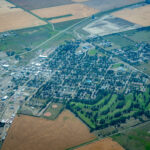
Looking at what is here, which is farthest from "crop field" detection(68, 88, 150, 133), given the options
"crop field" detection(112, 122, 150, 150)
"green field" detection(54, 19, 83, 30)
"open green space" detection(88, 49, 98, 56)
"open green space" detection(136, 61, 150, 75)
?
"green field" detection(54, 19, 83, 30)

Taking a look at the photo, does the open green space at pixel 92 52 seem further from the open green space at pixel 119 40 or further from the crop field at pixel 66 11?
the crop field at pixel 66 11

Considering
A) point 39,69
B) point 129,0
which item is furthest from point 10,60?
point 129,0

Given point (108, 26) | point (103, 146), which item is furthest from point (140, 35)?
point (103, 146)

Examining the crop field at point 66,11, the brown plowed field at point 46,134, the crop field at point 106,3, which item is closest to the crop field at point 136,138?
Answer: the brown plowed field at point 46,134

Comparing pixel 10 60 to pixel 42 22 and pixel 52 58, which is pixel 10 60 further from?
pixel 42 22

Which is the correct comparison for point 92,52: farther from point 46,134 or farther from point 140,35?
point 46,134
